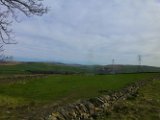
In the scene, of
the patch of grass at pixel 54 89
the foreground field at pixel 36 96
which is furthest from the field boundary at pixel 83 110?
the patch of grass at pixel 54 89

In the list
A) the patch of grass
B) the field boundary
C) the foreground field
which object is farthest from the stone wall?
the patch of grass

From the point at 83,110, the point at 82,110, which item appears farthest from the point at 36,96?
the point at 82,110

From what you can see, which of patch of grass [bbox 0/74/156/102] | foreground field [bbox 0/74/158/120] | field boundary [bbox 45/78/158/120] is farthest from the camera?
patch of grass [bbox 0/74/156/102]

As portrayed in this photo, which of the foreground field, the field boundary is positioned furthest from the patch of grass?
the field boundary

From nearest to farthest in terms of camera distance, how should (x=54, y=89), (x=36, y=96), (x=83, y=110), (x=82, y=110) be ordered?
(x=82, y=110)
(x=83, y=110)
(x=36, y=96)
(x=54, y=89)

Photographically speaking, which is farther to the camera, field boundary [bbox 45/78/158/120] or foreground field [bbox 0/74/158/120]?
foreground field [bbox 0/74/158/120]

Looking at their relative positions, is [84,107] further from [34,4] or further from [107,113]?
[34,4]

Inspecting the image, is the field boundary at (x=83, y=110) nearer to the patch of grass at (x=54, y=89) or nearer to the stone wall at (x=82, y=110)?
the stone wall at (x=82, y=110)

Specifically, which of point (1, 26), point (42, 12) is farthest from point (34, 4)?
point (1, 26)

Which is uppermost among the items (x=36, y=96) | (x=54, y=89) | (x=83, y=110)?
(x=83, y=110)

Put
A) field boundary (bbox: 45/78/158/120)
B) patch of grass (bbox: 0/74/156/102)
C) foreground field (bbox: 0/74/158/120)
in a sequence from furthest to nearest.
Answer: patch of grass (bbox: 0/74/156/102)
foreground field (bbox: 0/74/158/120)
field boundary (bbox: 45/78/158/120)

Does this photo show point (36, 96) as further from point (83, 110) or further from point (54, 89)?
point (83, 110)

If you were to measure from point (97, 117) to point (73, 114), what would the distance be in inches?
81.1

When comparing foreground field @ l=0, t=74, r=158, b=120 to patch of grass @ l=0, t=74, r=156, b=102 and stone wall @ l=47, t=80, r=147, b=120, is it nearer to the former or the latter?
patch of grass @ l=0, t=74, r=156, b=102
